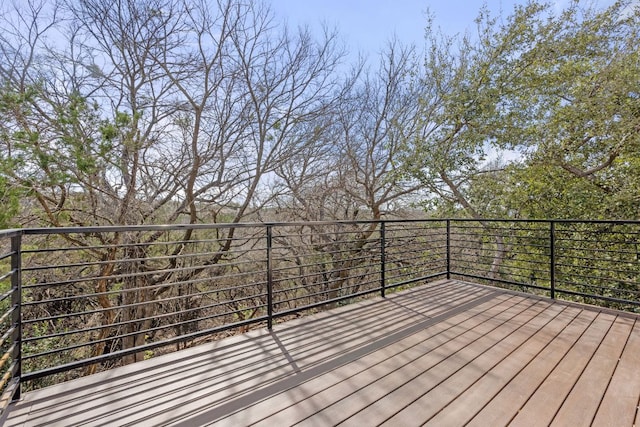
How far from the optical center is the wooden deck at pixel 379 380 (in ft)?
4.83

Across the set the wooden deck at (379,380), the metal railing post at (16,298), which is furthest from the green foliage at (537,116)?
the metal railing post at (16,298)

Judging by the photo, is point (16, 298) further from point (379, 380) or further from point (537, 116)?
point (537, 116)

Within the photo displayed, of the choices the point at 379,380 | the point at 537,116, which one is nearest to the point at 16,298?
the point at 379,380

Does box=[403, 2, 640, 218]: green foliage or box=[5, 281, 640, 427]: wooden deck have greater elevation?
box=[403, 2, 640, 218]: green foliage

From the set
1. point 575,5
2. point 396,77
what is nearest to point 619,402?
point 396,77

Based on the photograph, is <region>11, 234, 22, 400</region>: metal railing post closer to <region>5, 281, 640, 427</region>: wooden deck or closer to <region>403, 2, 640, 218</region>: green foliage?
<region>5, 281, 640, 427</region>: wooden deck

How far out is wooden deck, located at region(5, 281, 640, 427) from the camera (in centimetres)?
147

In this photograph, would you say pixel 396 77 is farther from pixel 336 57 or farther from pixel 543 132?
pixel 543 132

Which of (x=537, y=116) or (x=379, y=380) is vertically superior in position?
(x=537, y=116)

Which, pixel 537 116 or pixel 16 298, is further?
pixel 537 116

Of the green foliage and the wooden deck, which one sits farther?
the green foliage

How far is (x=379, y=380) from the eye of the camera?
5.76ft

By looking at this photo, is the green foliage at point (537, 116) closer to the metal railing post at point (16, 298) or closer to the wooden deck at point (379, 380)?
the wooden deck at point (379, 380)

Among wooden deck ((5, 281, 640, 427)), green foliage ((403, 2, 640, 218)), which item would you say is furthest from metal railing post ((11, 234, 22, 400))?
green foliage ((403, 2, 640, 218))
